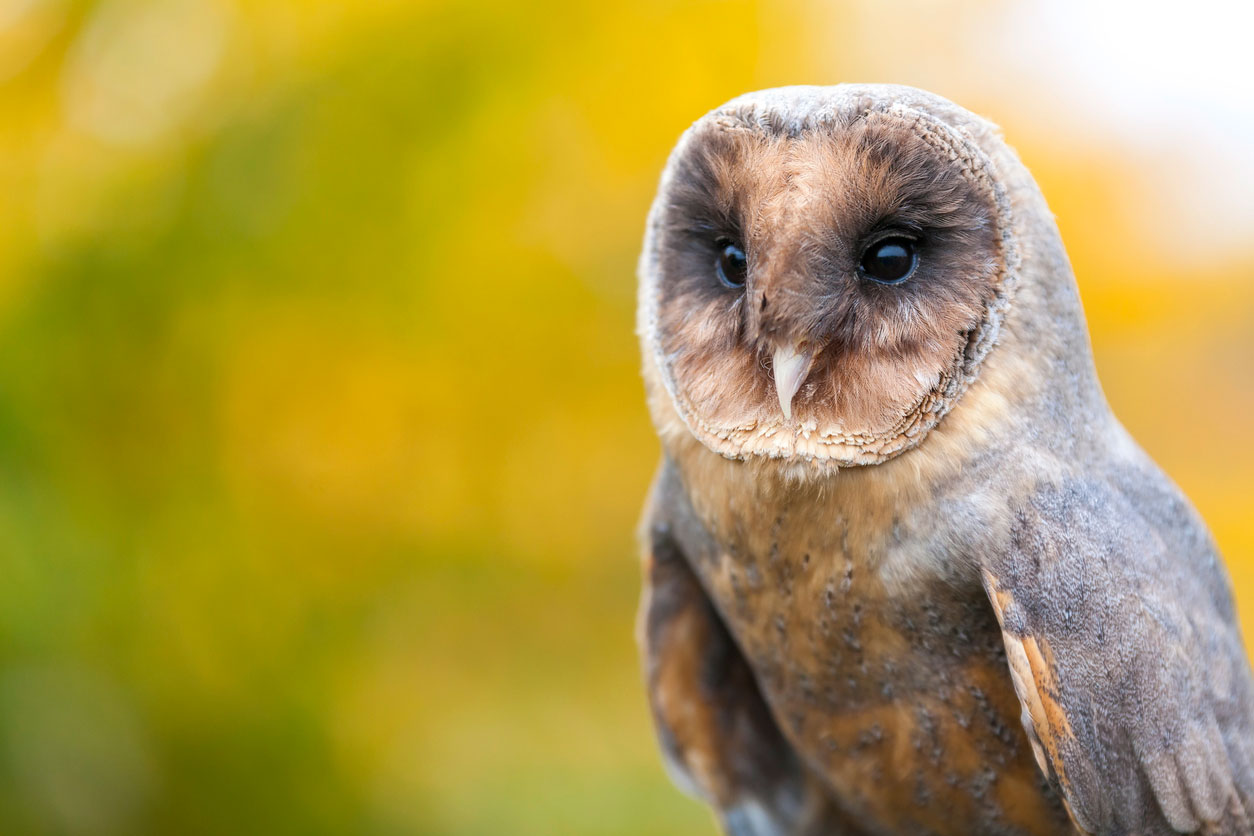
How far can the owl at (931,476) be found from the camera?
836mm

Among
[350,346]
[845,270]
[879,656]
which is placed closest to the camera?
[845,270]

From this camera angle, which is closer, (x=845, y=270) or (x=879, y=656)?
(x=845, y=270)

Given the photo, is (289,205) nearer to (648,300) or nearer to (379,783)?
(379,783)

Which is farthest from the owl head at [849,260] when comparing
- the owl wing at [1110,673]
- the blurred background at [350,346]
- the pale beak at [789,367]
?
the blurred background at [350,346]

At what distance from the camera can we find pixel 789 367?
33.3 inches

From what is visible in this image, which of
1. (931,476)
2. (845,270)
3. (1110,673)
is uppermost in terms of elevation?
(845,270)

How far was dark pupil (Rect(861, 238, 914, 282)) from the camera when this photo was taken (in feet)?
2.80

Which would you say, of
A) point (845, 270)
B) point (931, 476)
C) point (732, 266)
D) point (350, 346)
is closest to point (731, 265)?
point (732, 266)

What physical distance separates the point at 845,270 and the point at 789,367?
0.10 m

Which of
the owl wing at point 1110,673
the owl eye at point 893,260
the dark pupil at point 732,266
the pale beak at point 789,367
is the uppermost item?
the dark pupil at point 732,266

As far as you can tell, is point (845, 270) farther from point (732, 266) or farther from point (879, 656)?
point (879, 656)

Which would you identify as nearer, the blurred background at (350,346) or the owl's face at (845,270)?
the owl's face at (845,270)

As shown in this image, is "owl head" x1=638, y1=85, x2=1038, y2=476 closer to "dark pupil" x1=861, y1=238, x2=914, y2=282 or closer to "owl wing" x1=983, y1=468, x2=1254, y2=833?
"dark pupil" x1=861, y1=238, x2=914, y2=282

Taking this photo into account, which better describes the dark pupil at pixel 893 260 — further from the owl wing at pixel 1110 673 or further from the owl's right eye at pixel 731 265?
the owl wing at pixel 1110 673
